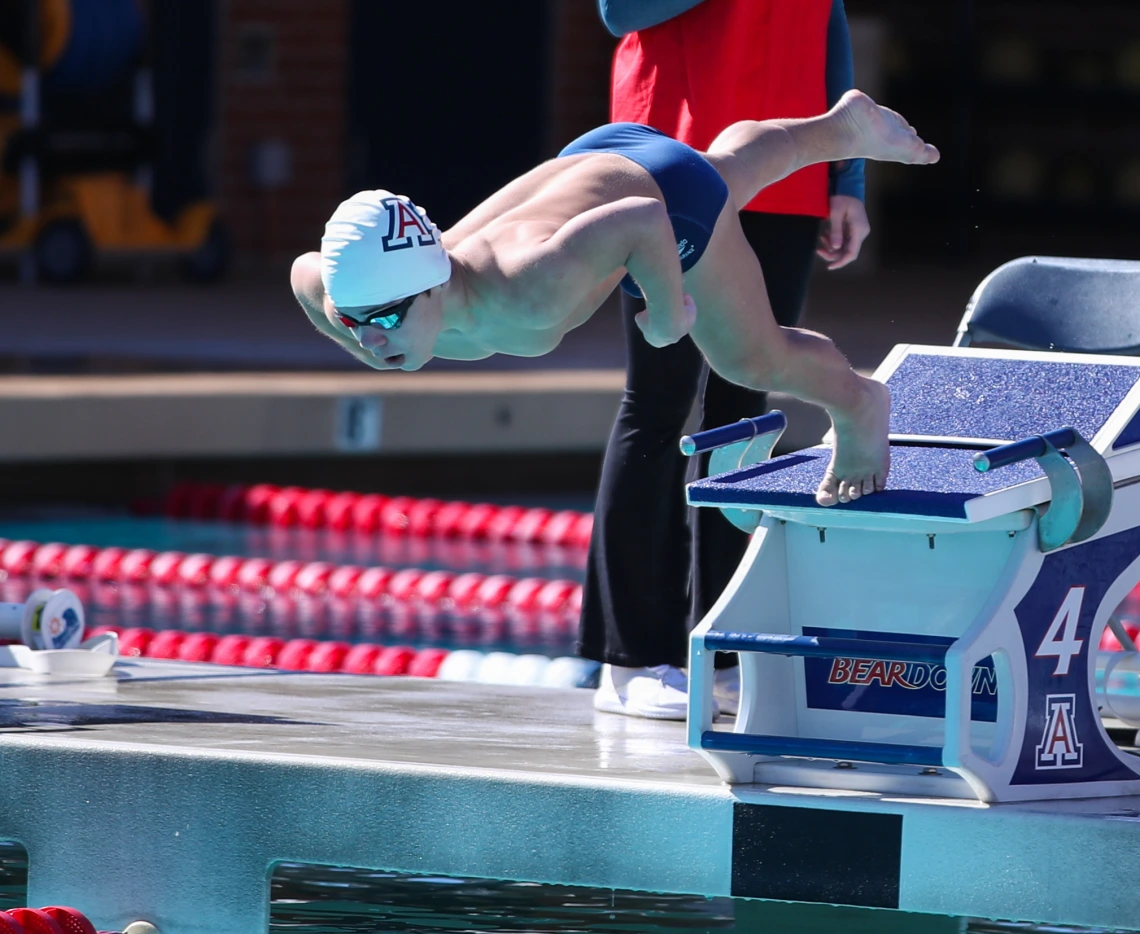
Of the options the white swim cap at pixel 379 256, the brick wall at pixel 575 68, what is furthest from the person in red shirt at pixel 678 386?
the brick wall at pixel 575 68

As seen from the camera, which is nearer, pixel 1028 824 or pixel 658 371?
pixel 1028 824

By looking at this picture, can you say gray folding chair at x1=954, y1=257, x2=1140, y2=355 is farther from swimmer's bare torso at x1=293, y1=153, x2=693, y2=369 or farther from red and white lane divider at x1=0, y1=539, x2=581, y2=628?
red and white lane divider at x1=0, y1=539, x2=581, y2=628

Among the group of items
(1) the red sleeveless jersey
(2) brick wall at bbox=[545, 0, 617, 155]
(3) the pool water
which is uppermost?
(2) brick wall at bbox=[545, 0, 617, 155]

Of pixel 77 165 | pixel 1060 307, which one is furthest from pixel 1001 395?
pixel 77 165

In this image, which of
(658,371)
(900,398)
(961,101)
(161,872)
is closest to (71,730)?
(161,872)

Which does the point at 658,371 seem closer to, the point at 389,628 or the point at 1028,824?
the point at 1028,824

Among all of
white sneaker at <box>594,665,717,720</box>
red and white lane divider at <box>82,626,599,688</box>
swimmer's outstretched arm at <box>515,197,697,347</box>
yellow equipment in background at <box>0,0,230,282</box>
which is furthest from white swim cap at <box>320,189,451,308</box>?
yellow equipment in background at <box>0,0,230,282</box>

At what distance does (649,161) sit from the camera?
312 centimetres

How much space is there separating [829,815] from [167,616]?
11.7 feet

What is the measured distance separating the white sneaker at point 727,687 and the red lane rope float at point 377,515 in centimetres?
357

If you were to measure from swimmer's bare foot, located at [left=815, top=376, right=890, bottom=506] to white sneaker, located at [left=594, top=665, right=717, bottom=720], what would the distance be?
0.69 m

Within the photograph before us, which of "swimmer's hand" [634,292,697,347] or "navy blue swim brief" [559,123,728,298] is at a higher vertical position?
"navy blue swim brief" [559,123,728,298]

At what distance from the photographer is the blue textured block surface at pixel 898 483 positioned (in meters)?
2.71

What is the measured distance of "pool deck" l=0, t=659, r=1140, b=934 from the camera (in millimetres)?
2703
